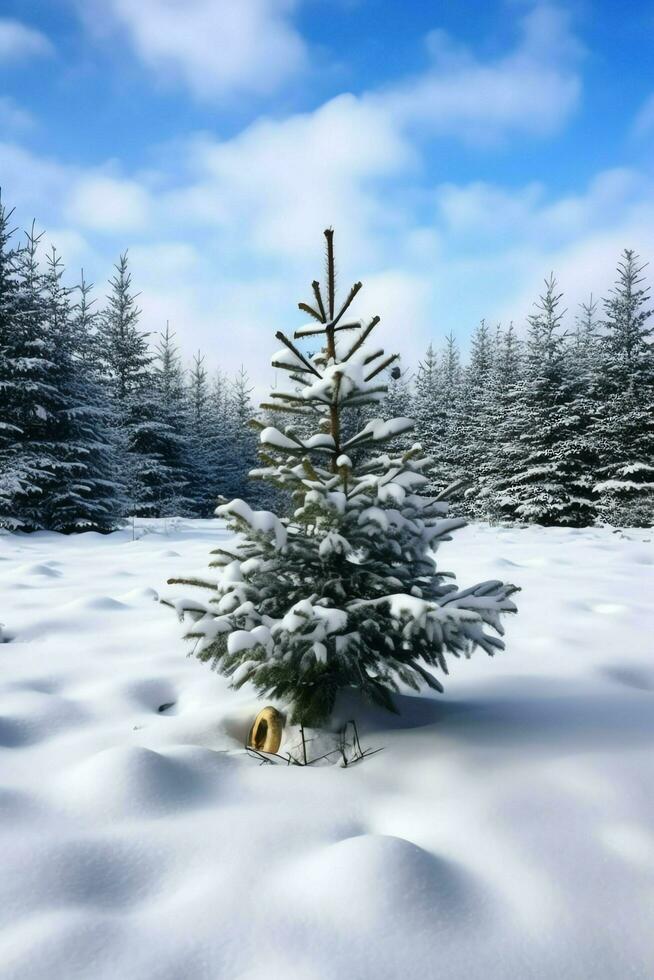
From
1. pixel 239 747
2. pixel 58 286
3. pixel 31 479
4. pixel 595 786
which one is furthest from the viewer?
pixel 58 286

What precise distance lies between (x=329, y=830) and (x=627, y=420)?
20.1m

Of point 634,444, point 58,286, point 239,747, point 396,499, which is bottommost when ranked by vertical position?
point 239,747

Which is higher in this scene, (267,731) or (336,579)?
(336,579)

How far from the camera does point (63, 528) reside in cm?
1250

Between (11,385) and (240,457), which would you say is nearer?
(11,385)

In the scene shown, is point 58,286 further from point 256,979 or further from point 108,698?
point 256,979

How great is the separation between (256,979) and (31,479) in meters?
12.6

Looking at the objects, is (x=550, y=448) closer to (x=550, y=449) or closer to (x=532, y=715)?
(x=550, y=449)

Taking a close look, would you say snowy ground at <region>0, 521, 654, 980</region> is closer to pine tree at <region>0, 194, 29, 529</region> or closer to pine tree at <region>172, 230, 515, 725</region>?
pine tree at <region>172, 230, 515, 725</region>

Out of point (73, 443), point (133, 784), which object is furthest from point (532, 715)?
point (73, 443)

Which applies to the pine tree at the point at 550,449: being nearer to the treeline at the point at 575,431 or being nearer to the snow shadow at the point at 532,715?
the treeline at the point at 575,431

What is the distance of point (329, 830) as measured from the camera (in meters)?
1.97

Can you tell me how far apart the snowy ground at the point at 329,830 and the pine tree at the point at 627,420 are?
16356 mm

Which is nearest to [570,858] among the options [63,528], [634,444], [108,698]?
[108,698]
